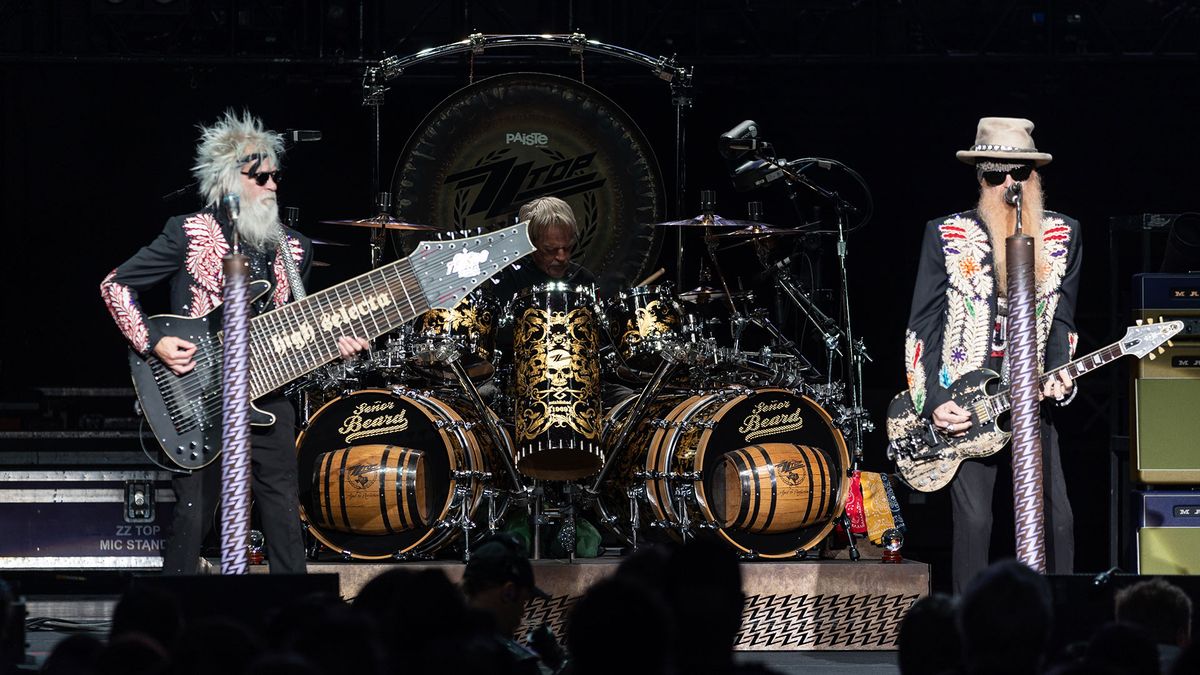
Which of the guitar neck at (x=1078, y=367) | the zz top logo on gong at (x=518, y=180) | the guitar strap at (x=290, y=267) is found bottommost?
the guitar neck at (x=1078, y=367)

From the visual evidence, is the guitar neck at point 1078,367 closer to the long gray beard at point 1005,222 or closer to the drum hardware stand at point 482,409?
the long gray beard at point 1005,222

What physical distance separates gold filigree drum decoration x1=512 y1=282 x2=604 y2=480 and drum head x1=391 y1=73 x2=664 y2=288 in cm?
314

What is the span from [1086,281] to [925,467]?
688 cm

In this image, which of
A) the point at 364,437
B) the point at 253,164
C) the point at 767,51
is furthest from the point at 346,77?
the point at 253,164

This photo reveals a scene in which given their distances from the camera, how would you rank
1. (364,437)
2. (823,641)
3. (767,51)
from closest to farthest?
1. (823,641)
2. (364,437)
3. (767,51)

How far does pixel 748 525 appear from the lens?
316 inches

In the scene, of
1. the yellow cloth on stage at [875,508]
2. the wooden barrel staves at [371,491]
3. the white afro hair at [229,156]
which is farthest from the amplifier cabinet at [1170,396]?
the white afro hair at [229,156]

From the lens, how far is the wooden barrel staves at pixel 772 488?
799 centimetres

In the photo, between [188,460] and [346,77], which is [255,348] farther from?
[346,77]

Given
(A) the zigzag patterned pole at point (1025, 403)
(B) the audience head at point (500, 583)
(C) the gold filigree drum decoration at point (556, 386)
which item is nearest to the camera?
(A) the zigzag patterned pole at point (1025, 403)

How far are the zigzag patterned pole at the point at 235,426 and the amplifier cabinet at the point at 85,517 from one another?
4.16 metres

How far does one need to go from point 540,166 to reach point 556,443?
3.87 metres

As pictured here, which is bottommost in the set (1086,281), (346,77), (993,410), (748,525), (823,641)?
(823,641)

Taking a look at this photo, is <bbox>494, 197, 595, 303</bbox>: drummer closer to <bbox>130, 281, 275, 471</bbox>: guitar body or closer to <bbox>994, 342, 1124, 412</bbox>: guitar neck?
<bbox>130, 281, 275, 471</bbox>: guitar body
